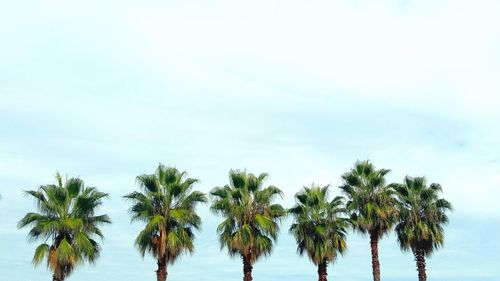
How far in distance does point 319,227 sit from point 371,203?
5430 millimetres

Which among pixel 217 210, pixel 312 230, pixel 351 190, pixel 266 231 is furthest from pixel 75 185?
pixel 351 190

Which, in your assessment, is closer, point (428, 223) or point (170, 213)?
point (170, 213)

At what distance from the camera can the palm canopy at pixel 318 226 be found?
4844 cm

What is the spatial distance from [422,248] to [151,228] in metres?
23.2

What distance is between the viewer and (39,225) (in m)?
40.7

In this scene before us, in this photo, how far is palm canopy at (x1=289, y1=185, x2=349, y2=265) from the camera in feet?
159

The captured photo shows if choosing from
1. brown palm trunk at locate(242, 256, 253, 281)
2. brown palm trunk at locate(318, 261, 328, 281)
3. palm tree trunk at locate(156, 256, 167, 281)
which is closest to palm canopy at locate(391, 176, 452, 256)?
brown palm trunk at locate(318, 261, 328, 281)

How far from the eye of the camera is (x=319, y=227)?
48531 millimetres

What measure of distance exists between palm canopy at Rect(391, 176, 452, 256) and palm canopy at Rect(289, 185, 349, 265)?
219 inches

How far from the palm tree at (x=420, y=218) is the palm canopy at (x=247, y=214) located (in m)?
11.7

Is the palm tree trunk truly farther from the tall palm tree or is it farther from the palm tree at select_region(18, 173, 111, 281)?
the tall palm tree

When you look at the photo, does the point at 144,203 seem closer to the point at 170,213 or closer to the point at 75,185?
the point at 170,213

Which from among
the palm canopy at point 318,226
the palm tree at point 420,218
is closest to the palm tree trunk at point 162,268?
the palm canopy at point 318,226

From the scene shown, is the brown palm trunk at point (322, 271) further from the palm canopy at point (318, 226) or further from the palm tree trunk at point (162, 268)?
the palm tree trunk at point (162, 268)
